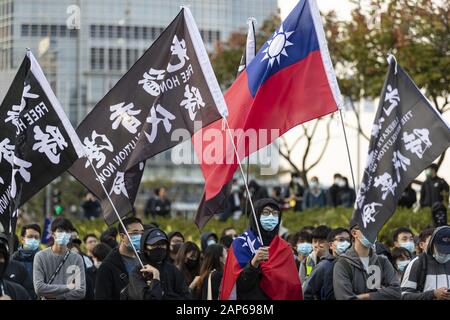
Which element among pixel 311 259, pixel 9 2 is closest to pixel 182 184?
pixel 9 2

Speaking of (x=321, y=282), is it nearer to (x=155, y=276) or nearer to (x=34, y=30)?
(x=155, y=276)

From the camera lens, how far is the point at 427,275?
11.7 meters

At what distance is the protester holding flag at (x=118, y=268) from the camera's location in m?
12.0

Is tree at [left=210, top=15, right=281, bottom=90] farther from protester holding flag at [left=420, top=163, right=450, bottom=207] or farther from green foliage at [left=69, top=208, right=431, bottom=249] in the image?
protester holding flag at [left=420, top=163, right=450, bottom=207]

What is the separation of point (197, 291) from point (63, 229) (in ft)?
6.06

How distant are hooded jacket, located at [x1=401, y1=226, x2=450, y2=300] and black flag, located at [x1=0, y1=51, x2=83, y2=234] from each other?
10.8 ft

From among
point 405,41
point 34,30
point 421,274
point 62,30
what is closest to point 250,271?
point 421,274

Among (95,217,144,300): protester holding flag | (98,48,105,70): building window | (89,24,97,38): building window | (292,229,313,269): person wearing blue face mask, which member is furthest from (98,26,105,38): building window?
(95,217,144,300): protester holding flag

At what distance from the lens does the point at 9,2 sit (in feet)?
190

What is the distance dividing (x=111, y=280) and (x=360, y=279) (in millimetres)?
2315

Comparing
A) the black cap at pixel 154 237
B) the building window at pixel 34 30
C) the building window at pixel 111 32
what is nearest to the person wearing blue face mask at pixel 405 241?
the black cap at pixel 154 237

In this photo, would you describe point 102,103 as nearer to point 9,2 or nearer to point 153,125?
point 153,125

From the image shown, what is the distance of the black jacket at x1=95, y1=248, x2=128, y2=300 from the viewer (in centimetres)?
1195
